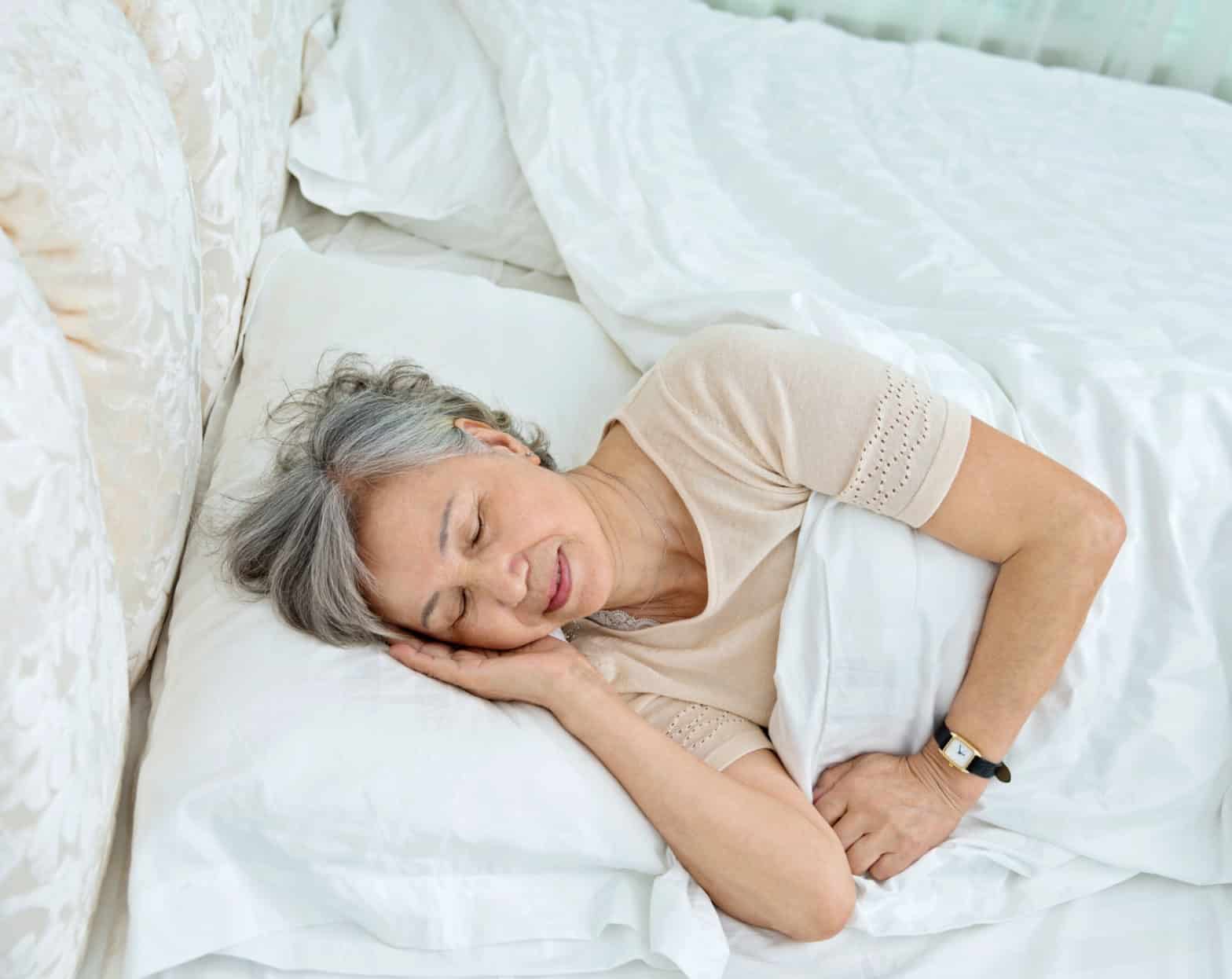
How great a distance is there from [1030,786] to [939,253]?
0.89 metres

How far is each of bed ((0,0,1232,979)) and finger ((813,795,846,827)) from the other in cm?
11

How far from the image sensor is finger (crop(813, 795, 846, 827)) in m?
1.27

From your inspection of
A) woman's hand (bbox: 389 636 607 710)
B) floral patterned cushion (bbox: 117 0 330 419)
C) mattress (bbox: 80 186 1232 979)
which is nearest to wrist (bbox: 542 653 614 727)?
woman's hand (bbox: 389 636 607 710)

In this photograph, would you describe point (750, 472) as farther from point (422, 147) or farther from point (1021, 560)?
point (422, 147)

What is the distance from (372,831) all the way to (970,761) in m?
0.67

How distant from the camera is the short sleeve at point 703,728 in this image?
1.29 metres

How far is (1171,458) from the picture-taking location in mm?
1323

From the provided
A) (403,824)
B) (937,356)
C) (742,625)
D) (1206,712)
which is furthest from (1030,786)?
(403,824)

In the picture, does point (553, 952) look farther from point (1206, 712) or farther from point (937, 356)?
point (937, 356)

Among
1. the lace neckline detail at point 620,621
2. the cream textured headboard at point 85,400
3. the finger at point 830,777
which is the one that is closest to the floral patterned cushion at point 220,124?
the cream textured headboard at point 85,400

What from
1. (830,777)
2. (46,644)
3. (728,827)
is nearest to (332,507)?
(46,644)

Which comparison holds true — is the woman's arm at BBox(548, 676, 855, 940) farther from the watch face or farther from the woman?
the watch face

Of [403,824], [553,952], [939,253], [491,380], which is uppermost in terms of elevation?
[939,253]

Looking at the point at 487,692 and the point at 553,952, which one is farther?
the point at 487,692
